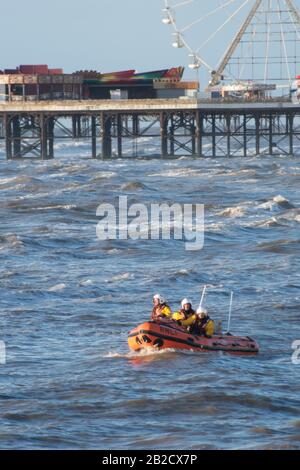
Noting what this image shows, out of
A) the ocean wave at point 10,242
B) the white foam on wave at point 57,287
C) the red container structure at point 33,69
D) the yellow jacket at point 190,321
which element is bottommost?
the ocean wave at point 10,242

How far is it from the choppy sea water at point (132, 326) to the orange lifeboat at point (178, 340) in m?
0.28

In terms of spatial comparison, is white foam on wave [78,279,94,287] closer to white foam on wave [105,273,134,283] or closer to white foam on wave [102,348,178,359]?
white foam on wave [105,273,134,283]

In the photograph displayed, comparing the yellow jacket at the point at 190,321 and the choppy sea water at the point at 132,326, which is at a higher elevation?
the yellow jacket at the point at 190,321

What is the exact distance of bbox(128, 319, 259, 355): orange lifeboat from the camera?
3375 cm

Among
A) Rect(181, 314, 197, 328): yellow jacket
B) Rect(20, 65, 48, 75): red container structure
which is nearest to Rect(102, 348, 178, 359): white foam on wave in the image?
Rect(181, 314, 197, 328): yellow jacket

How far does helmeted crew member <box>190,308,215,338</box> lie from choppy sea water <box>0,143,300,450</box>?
0.69m

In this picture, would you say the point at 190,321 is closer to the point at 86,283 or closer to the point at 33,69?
the point at 86,283

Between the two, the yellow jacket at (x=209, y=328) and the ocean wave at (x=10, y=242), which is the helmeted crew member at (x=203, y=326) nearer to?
the yellow jacket at (x=209, y=328)

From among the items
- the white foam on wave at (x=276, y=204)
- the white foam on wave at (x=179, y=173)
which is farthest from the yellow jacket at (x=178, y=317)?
the white foam on wave at (x=179, y=173)

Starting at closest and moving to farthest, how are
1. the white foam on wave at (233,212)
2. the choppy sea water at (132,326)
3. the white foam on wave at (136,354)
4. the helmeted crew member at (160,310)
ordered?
the choppy sea water at (132,326) → the white foam on wave at (136,354) → the helmeted crew member at (160,310) → the white foam on wave at (233,212)

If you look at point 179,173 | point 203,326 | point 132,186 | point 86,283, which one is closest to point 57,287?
point 86,283

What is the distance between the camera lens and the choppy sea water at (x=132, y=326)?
28.1 metres

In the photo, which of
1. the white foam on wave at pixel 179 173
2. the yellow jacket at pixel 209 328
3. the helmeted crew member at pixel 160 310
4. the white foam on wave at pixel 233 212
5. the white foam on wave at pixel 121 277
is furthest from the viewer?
the white foam on wave at pixel 179 173

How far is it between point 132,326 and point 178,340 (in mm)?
2900
